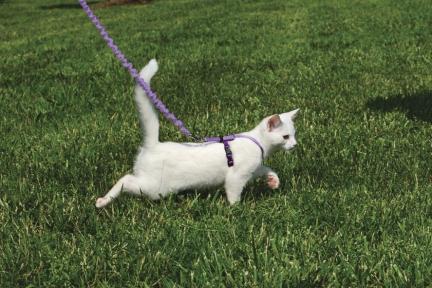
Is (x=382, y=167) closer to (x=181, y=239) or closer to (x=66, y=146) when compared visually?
(x=181, y=239)

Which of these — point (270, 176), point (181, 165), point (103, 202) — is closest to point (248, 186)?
point (270, 176)

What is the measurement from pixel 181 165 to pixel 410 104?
13.9 feet

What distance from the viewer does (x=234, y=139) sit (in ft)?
13.0

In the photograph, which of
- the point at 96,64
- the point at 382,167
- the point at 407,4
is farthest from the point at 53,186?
the point at 407,4

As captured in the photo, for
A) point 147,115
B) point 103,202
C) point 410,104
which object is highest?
point 147,115

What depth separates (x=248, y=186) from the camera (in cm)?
443

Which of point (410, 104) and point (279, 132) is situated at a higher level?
point (279, 132)

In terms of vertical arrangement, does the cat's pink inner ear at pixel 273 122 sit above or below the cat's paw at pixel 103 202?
above

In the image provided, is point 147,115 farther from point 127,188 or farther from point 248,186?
point 248,186

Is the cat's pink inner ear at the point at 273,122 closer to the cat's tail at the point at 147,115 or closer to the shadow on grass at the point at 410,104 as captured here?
the cat's tail at the point at 147,115

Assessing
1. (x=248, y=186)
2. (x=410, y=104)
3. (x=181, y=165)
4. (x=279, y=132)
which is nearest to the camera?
(x=181, y=165)

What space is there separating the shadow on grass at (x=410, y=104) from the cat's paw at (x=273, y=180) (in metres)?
2.91

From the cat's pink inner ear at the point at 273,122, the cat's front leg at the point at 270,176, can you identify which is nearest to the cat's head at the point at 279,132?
the cat's pink inner ear at the point at 273,122

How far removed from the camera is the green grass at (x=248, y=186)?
319cm
